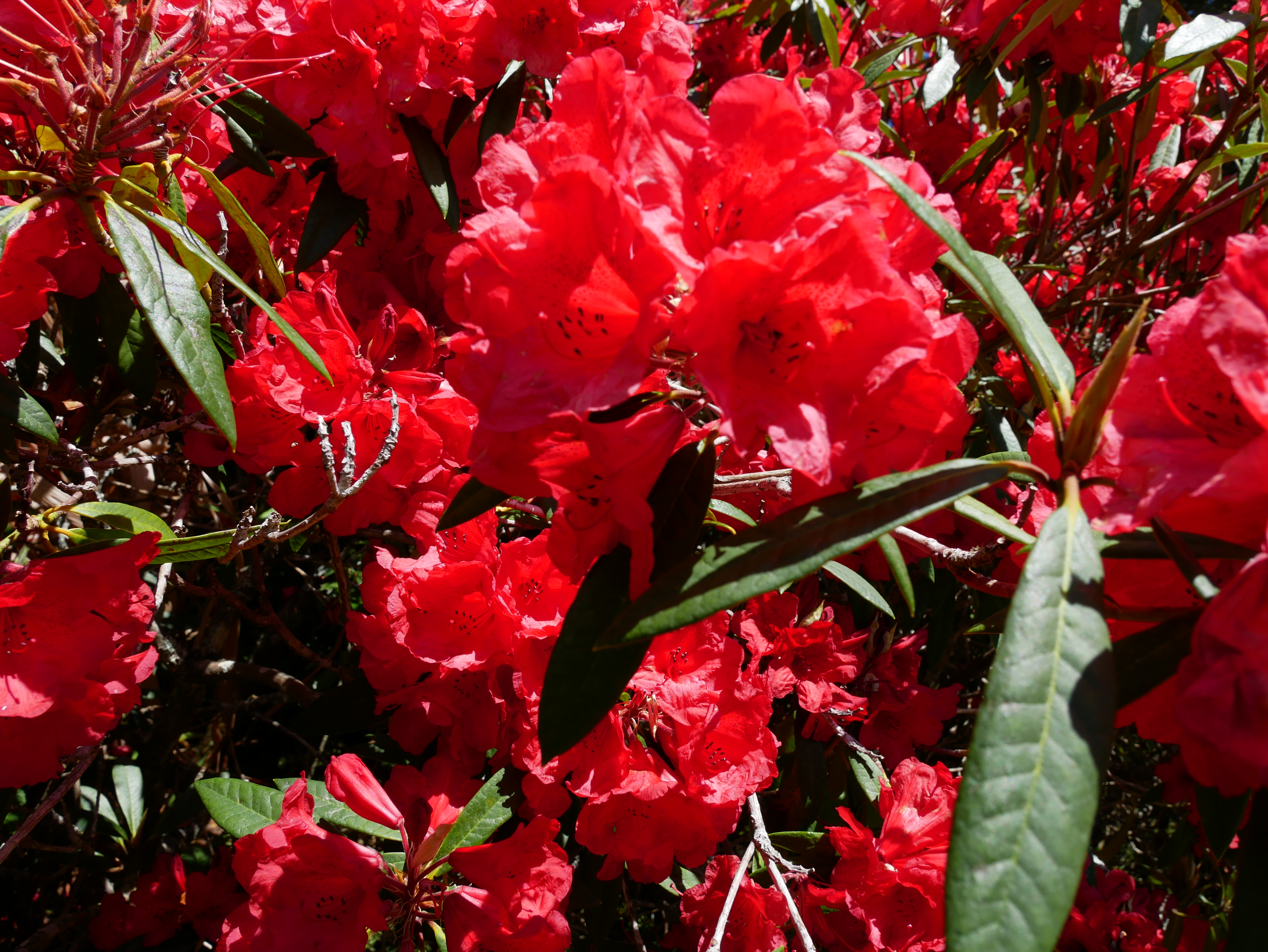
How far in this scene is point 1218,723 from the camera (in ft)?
Result: 1.88

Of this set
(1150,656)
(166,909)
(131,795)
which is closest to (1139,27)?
(1150,656)

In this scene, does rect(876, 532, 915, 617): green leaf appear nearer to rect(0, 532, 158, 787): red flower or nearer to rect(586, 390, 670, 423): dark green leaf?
rect(586, 390, 670, 423): dark green leaf

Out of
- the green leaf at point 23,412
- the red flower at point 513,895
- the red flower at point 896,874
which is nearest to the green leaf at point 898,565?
the red flower at point 896,874

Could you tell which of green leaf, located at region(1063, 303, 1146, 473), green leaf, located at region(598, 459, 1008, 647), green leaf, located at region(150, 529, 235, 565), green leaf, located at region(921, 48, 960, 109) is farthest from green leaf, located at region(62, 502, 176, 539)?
green leaf, located at region(921, 48, 960, 109)

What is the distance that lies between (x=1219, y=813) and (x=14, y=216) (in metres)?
1.37

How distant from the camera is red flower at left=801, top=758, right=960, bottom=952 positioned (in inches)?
49.5

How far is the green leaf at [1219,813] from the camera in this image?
0.74m

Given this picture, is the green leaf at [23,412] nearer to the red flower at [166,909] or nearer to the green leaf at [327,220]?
the green leaf at [327,220]

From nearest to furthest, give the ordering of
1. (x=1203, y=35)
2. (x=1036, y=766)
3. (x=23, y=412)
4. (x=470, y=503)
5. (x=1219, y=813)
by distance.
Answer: (x=1036, y=766)
(x=1219, y=813)
(x=470, y=503)
(x=23, y=412)
(x=1203, y=35)

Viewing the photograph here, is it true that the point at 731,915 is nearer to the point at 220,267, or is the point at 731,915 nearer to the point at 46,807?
the point at 46,807

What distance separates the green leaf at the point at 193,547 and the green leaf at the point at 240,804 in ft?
1.22

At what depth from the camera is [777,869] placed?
134cm

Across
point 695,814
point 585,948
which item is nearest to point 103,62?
point 695,814

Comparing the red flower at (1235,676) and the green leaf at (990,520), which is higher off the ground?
the red flower at (1235,676)
